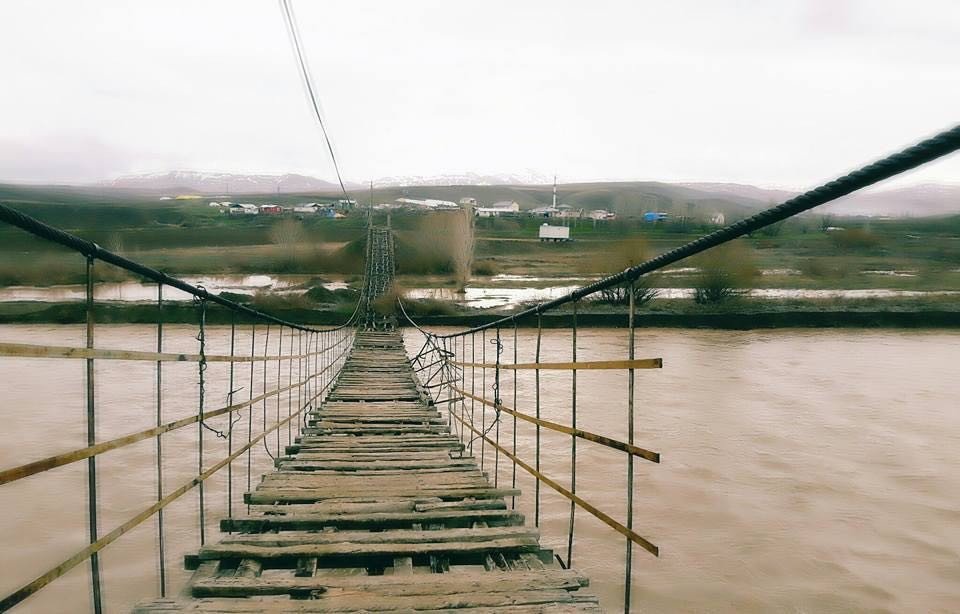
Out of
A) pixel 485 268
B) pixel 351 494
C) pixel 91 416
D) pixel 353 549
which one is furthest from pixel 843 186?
pixel 485 268

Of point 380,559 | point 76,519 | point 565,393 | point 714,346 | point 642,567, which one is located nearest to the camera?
point 380,559

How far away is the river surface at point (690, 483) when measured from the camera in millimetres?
5961

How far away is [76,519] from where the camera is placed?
7.30 metres

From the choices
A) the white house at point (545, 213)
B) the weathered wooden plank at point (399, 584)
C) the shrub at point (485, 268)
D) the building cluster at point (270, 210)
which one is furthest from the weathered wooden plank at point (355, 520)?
the white house at point (545, 213)

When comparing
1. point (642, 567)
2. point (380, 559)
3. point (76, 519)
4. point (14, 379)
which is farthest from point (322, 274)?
point (380, 559)

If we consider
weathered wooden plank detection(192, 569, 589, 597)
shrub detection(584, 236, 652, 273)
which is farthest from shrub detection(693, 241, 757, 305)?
weathered wooden plank detection(192, 569, 589, 597)

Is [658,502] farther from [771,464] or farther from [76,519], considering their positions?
A: [76,519]

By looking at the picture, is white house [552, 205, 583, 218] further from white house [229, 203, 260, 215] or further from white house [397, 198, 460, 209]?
white house [229, 203, 260, 215]

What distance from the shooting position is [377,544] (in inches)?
102

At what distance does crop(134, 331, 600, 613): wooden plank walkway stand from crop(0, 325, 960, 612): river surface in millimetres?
957

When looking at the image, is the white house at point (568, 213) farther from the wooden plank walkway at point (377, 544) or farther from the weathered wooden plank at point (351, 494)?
the weathered wooden plank at point (351, 494)

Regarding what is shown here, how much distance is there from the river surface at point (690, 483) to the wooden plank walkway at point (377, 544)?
0.96m

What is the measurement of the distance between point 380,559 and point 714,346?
21.4 m

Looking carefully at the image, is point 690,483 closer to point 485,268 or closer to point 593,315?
point 593,315
